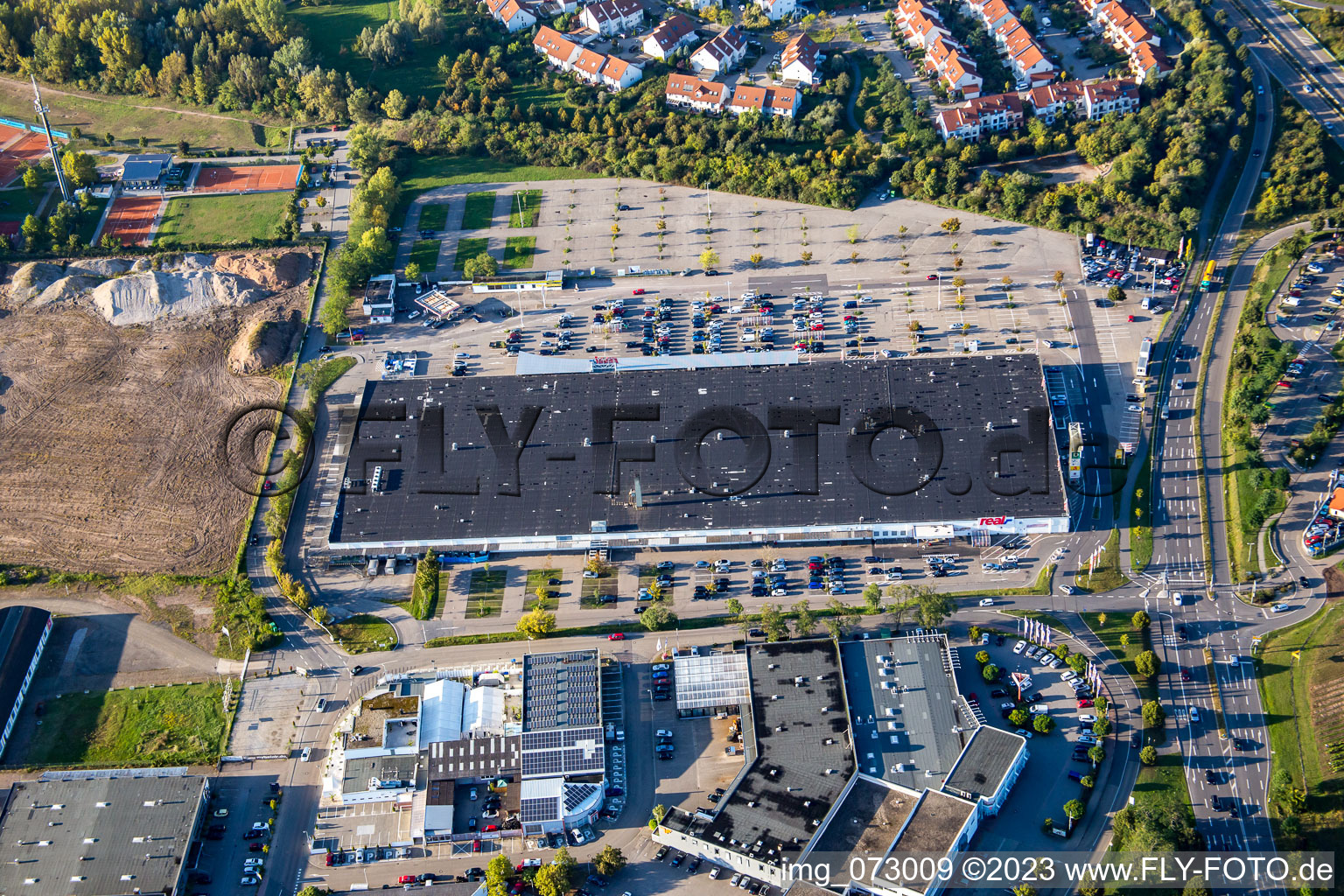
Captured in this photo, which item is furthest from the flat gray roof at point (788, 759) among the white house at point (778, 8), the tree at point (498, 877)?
the white house at point (778, 8)

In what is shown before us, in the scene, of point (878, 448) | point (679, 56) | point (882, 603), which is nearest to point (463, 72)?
point (679, 56)

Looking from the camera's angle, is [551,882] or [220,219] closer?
[551,882]

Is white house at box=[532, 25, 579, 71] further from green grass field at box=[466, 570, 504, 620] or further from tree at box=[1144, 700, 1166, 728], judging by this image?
tree at box=[1144, 700, 1166, 728]

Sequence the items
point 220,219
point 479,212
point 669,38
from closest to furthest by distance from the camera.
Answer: point 479,212, point 220,219, point 669,38

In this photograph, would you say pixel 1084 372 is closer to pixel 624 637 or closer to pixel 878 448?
pixel 878 448

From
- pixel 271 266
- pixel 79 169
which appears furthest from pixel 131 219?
pixel 271 266

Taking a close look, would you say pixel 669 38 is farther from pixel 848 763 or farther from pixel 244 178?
pixel 848 763
